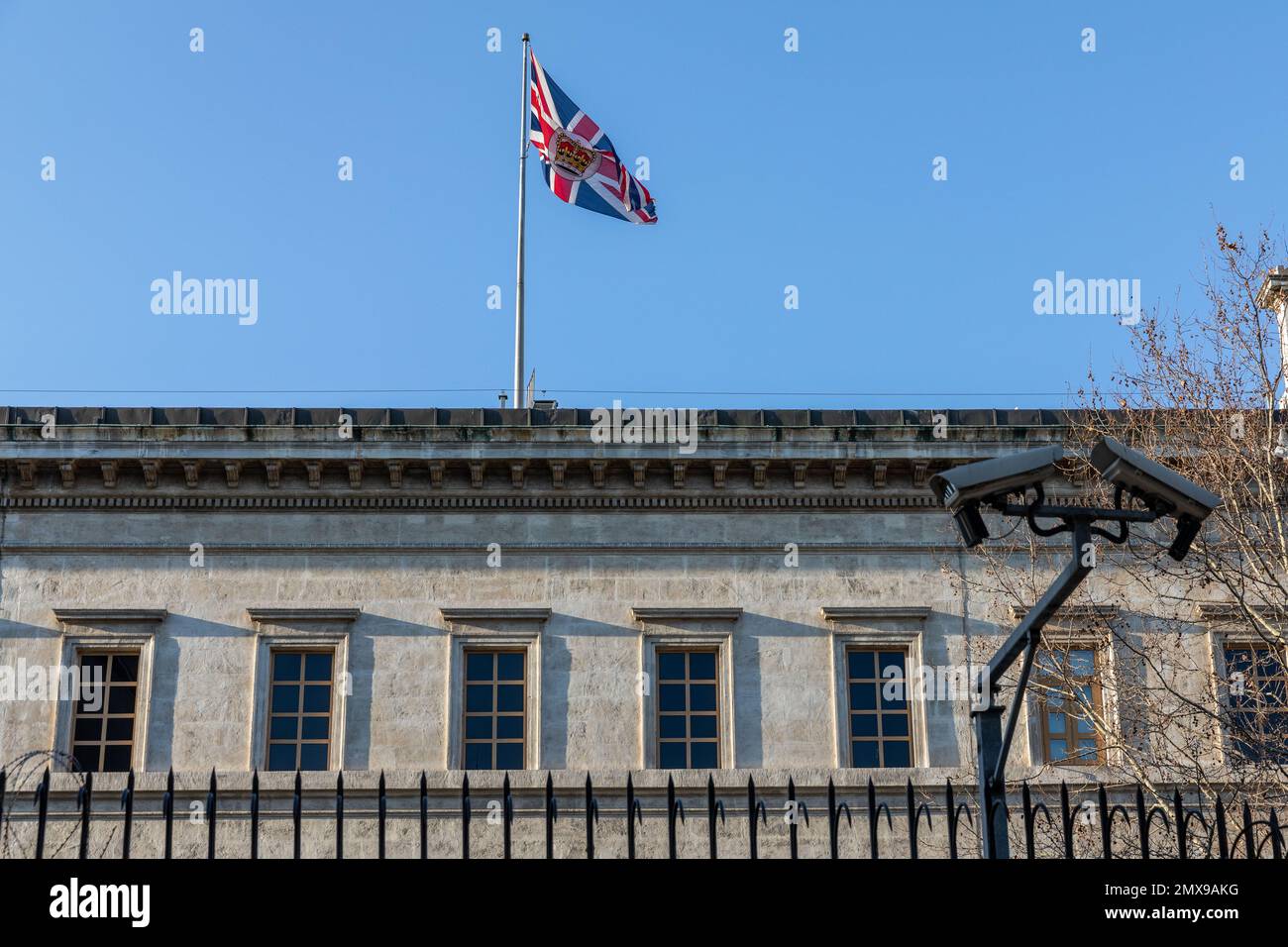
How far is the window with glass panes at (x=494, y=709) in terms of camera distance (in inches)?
1029

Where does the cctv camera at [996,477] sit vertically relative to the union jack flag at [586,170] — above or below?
below

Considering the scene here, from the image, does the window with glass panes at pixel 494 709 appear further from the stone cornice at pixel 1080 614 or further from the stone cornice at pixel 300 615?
the stone cornice at pixel 1080 614

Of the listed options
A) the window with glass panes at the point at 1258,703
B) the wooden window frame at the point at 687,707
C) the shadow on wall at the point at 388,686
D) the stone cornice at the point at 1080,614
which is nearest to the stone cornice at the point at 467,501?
the shadow on wall at the point at 388,686

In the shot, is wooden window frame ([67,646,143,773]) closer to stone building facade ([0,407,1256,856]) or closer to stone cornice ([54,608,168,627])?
stone building facade ([0,407,1256,856])

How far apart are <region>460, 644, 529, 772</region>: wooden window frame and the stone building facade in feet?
0.14

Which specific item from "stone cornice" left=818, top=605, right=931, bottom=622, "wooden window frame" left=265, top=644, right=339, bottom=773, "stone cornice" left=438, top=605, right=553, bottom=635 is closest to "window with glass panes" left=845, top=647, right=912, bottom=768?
"stone cornice" left=818, top=605, right=931, bottom=622

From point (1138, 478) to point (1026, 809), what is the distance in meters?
2.02

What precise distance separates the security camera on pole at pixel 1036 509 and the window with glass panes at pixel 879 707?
16.0 metres

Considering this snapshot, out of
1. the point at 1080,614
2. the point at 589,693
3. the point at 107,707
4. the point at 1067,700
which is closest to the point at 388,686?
the point at 589,693

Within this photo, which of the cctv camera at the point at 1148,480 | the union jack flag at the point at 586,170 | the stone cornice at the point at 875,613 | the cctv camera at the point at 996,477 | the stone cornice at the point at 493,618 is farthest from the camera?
the union jack flag at the point at 586,170

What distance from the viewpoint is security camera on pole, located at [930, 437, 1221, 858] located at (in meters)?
9.74

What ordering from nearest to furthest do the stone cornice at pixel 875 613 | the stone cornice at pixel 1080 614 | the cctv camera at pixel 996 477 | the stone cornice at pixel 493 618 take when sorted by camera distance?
the cctv camera at pixel 996 477
the stone cornice at pixel 1080 614
the stone cornice at pixel 493 618
the stone cornice at pixel 875 613
